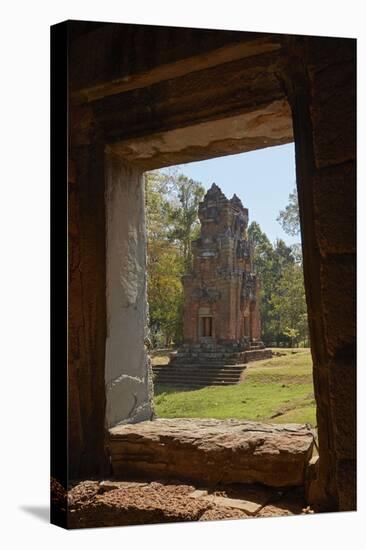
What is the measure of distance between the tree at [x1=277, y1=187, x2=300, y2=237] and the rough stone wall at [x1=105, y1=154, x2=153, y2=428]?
953mm

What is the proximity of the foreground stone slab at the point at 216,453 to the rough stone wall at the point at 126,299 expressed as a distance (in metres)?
0.21

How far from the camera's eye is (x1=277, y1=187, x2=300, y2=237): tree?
5.10 metres

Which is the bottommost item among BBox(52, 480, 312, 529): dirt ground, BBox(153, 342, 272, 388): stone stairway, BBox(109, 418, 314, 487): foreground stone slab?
BBox(52, 480, 312, 529): dirt ground

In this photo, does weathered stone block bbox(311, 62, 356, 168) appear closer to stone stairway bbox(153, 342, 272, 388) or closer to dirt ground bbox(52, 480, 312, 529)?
stone stairway bbox(153, 342, 272, 388)

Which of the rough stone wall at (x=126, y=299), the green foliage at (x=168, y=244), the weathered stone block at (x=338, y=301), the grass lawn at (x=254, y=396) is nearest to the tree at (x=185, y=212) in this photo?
the green foliage at (x=168, y=244)

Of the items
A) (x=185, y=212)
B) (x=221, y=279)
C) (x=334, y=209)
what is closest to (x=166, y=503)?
(x=334, y=209)

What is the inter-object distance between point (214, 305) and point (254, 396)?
3.47 feet

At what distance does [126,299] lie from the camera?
16.6ft

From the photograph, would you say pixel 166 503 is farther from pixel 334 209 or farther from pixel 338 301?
pixel 334 209

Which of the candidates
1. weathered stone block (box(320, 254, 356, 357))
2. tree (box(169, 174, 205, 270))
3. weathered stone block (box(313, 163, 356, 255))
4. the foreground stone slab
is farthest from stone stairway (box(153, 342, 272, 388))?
weathered stone block (box(313, 163, 356, 255))

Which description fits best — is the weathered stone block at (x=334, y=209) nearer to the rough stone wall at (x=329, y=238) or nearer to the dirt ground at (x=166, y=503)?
the rough stone wall at (x=329, y=238)

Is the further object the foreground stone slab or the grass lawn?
the grass lawn

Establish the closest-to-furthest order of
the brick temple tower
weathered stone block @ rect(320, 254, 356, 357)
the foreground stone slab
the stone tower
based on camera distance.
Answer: weathered stone block @ rect(320, 254, 356, 357) → the foreground stone slab → the brick temple tower → the stone tower

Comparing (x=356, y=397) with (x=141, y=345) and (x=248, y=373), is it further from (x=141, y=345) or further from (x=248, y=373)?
(x=141, y=345)
